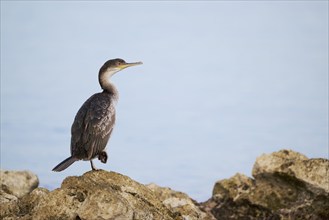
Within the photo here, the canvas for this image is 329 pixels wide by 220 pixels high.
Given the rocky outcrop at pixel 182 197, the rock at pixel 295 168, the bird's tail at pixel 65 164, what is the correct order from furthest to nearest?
the rock at pixel 295 168, the bird's tail at pixel 65 164, the rocky outcrop at pixel 182 197

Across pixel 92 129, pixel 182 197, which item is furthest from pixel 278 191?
pixel 92 129

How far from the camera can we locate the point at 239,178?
22.4 meters

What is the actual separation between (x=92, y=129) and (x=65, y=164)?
1.01m

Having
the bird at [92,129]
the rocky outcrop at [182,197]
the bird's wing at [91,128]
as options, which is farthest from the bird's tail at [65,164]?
the rocky outcrop at [182,197]

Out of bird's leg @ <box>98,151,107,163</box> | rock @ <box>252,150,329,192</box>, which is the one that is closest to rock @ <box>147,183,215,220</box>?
bird's leg @ <box>98,151,107,163</box>

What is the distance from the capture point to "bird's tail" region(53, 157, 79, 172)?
12.6 m

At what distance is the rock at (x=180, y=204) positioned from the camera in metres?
12.3

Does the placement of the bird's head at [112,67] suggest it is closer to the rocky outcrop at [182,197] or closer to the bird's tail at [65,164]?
the bird's tail at [65,164]

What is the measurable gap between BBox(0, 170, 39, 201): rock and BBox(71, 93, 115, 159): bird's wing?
9.22 metres

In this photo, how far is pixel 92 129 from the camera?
13.3 metres

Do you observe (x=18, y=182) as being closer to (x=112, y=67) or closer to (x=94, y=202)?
(x=112, y=67)

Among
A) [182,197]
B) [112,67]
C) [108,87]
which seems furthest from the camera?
[182,197]

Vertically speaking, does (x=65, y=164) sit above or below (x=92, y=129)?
below

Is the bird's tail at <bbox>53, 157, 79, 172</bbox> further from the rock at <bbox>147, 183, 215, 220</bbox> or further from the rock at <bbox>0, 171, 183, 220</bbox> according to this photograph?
the rock at <bbox>147, 183, 215, 220</bbox>
